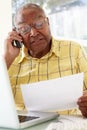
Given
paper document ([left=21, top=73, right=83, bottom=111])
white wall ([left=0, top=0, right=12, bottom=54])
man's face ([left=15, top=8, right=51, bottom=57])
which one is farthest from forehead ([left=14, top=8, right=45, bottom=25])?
white wall ([left=0, top=0, right=12, bottom=54])

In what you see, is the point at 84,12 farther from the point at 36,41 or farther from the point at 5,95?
the point at 5,95

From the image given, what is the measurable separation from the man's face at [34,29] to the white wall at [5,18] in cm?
102

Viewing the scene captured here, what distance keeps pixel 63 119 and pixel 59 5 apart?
1.38 metres

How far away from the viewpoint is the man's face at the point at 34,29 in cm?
153

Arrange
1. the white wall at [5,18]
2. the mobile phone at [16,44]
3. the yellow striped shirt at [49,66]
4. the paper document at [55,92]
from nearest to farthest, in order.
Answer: the paper document at [55,92]
the yellow striped shirt at [49,66]
the mobile phone at [16,44]
the white wall at [5,18]

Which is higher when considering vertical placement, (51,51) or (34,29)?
(34,29)

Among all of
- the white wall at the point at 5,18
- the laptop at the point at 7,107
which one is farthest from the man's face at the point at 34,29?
the white wall at the point at 5,18

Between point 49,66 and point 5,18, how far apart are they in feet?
4.02

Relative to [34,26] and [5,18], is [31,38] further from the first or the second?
[5,18]

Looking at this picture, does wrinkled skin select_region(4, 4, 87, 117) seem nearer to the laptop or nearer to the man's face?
the man's face

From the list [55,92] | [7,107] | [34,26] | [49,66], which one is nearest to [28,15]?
[34,26]

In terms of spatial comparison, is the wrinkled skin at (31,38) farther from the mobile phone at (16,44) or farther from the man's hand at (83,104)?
the man's hand at (83,104)

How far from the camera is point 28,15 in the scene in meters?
1.55

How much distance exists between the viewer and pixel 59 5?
223 cm
